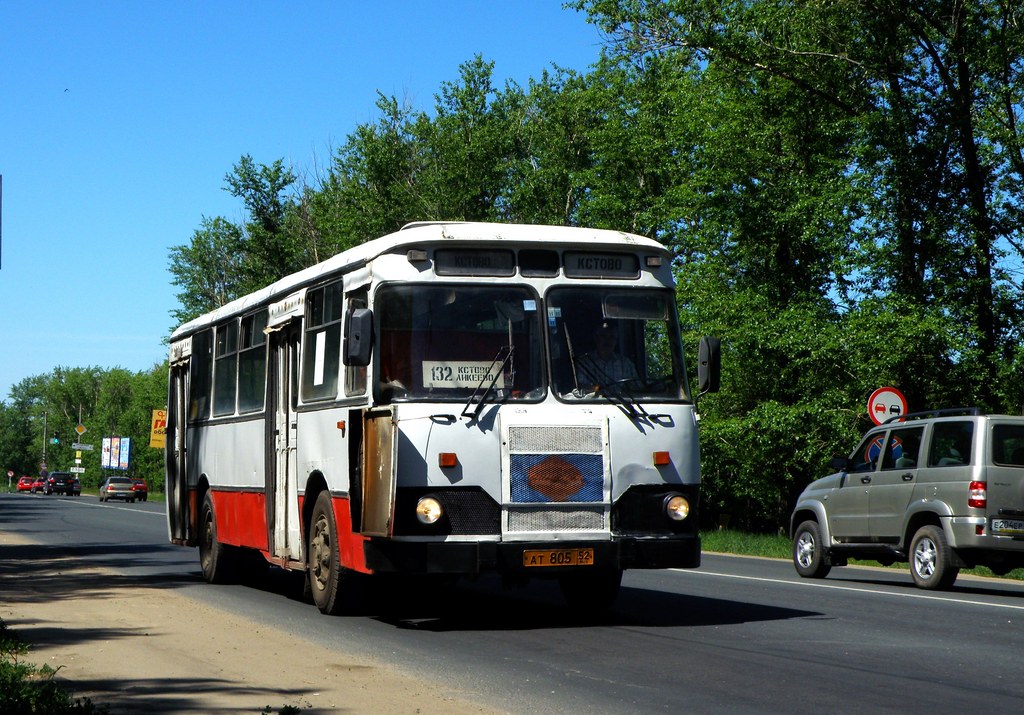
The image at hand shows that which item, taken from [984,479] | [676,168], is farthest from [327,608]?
[676,168]

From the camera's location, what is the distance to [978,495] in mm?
17156

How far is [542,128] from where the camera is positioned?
61.8 m

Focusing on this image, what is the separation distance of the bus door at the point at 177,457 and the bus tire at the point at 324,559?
6.28 meters

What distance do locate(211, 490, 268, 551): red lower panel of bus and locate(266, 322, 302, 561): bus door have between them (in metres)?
0.39

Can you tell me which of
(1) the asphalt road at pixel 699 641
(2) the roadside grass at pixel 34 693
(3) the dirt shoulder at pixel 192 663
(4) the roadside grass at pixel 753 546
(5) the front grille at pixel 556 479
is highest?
(5) the front grille at pixel 556 479

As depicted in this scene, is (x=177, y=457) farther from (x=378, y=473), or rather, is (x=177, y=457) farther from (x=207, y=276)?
(x=207, y=276)

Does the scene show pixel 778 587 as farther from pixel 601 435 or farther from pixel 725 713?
pixel 725 713

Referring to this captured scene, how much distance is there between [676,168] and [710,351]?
1366 inches

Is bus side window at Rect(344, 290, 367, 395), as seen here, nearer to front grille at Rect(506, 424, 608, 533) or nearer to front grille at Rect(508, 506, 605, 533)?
front grille at Rect(506, 424, 608, 533)

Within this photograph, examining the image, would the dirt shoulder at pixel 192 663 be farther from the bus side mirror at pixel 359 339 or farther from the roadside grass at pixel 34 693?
the bus side mirror at pixel 359 339

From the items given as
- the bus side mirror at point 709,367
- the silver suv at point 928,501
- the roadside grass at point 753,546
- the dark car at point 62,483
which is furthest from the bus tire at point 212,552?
the dark car at point 62,483

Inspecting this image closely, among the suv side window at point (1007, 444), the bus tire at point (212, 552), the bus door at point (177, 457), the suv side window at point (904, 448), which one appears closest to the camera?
the suv side window at point (1007, 444)

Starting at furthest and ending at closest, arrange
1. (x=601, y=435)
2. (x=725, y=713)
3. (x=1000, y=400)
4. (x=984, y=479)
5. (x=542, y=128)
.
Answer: (x=542, y=128) → (x=1000, y=400) → (x=984, y=479) → (x=601, y=435) → (x=725, y=713)

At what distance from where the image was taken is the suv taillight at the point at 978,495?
674 inches
